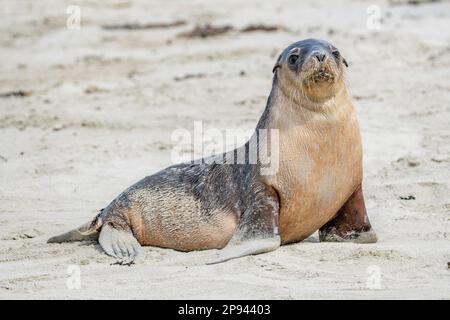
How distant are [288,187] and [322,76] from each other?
65 centimetres

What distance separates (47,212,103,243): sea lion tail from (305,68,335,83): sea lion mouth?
5.59 feet

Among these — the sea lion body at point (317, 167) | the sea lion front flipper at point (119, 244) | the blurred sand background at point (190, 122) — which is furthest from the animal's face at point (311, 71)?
the sea lion front flipper at point (119, 244)

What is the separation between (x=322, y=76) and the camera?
6176mm

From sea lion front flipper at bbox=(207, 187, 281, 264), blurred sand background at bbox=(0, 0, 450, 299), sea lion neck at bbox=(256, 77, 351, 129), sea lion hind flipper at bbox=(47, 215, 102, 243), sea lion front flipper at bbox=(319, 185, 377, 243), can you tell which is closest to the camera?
blurred sand background at bbox=(0, 0, 450, 299)

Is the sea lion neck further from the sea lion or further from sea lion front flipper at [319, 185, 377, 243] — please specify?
sea lion front flipper at [319, 185, 377, 243]

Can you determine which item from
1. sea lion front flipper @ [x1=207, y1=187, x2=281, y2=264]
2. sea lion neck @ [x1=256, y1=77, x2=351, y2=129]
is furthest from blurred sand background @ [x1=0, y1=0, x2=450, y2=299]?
sea lion neck @ [x1=256, y1=77, x2=351, y2=129]

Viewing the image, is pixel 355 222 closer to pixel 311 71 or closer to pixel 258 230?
pixel 258 230

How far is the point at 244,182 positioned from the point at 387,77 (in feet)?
16.5

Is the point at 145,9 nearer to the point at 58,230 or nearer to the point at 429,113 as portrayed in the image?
the point at 429,113

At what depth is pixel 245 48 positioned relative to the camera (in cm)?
1295

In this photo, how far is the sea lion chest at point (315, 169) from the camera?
6.16m

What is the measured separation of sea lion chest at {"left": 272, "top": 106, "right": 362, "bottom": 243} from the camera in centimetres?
616

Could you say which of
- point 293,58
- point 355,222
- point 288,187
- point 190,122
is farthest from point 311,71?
point 190,122

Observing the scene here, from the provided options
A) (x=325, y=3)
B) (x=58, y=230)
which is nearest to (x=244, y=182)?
(x=58, y=230)
